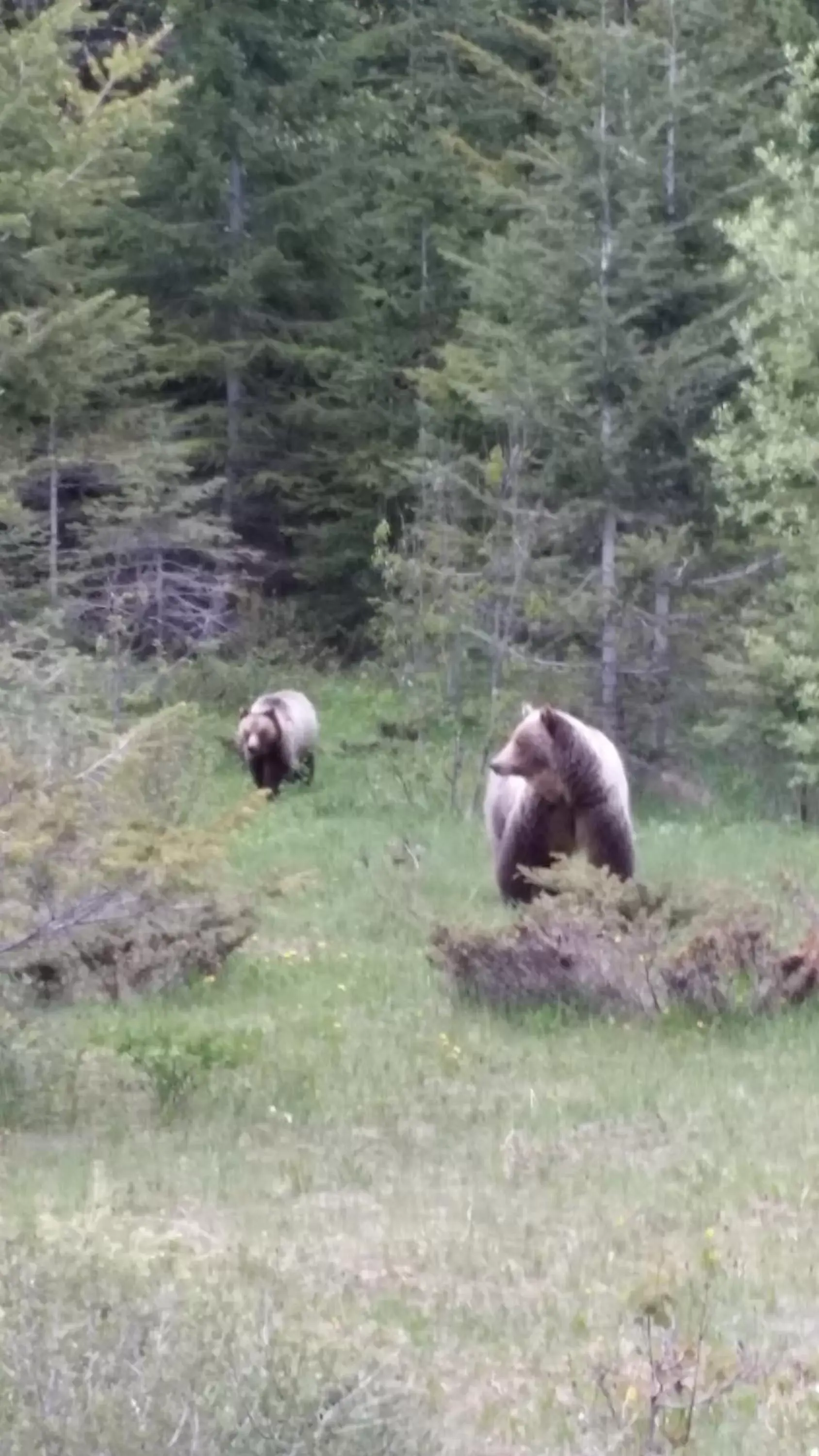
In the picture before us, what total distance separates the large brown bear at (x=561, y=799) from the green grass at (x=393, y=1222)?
0.58 metres

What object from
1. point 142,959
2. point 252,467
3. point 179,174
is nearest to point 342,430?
point 252,467

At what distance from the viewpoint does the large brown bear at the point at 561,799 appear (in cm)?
1139

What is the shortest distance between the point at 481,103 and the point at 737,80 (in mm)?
8032

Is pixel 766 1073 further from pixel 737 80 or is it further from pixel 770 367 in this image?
pixel 737 80

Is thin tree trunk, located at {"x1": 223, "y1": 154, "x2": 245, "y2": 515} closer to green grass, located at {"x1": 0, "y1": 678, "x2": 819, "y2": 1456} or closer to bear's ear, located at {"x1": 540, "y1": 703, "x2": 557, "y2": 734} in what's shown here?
bear's ear, located at {"x1": 540, "y1": 703, "x2": 557, "y2": 734}

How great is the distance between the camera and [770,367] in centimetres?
1812

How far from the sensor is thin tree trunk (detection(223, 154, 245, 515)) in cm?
2648

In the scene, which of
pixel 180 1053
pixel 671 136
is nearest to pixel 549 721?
pixel 180 1053

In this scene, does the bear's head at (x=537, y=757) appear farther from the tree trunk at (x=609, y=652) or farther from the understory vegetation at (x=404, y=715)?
the tree trunk at (x=609, y=652)

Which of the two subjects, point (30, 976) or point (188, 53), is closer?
point (30, 976)

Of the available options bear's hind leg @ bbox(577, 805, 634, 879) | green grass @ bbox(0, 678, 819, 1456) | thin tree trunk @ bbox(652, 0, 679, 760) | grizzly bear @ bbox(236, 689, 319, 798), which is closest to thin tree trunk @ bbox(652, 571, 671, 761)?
thin tree trunk @ bbox(652, 0, 679, 760)

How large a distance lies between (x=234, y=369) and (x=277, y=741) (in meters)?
8.62

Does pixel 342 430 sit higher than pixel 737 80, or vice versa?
pixel 737 80

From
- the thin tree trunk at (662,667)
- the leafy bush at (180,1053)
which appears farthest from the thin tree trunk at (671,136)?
the leafy bush at (180,1053)
